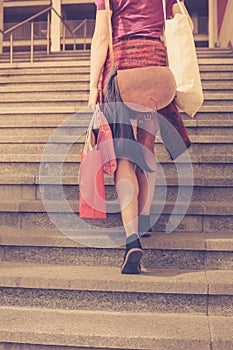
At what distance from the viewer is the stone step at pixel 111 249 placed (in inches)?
91.7

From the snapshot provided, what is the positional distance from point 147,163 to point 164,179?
0.69m

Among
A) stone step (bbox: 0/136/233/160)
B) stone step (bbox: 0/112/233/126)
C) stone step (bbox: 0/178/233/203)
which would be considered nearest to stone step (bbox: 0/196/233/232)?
stone step (bbox: 0/178/233/203)

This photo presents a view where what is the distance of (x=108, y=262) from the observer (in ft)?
7.88

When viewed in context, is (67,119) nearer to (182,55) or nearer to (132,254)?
(182,55)

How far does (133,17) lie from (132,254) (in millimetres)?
1056

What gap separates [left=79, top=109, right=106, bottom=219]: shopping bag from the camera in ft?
7.30

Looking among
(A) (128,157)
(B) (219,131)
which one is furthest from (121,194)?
(B) (219,131)

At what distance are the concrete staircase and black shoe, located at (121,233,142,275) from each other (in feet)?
0.17

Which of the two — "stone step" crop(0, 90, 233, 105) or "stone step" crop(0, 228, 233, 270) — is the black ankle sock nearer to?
"stone step" crop(0, 228, 233, 270)

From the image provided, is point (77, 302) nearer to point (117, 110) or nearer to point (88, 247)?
point (88, 247)

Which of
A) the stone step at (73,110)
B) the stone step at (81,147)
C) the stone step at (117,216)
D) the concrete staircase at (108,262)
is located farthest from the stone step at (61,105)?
the stone step at (117,216)

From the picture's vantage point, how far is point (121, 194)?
7.30ft

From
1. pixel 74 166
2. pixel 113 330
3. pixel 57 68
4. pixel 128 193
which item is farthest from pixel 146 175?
pixel 57 68

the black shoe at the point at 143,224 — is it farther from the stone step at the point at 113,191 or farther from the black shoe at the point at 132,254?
the stone step at the point at 113,191
